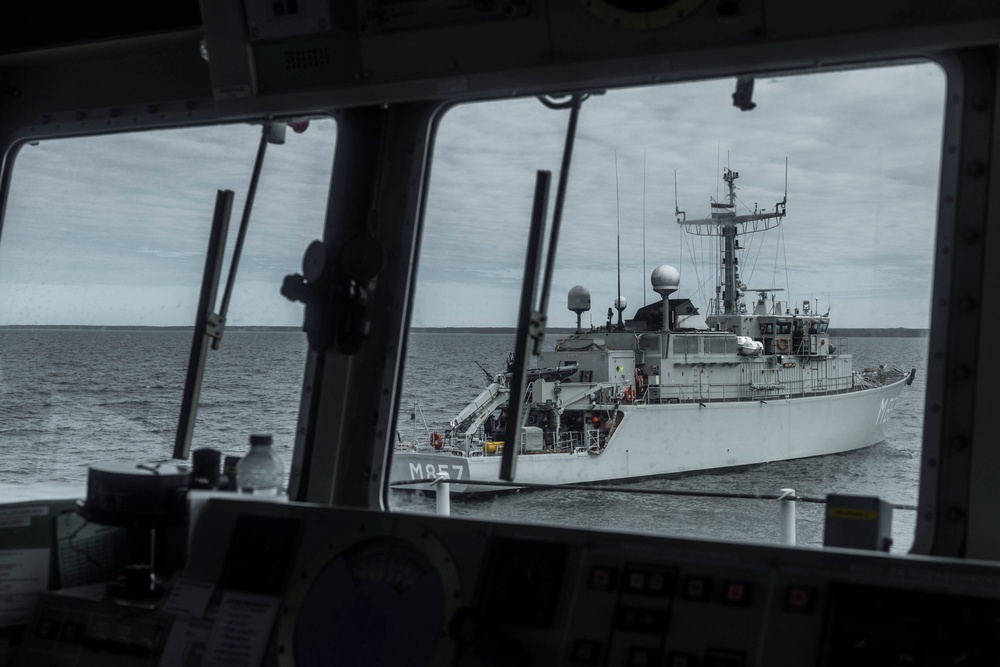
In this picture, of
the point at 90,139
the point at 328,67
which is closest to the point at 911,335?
the point at 328,67

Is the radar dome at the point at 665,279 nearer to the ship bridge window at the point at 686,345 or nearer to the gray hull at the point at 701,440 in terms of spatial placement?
the gray hull at the point at 701,440

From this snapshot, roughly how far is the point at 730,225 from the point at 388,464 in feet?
3.65

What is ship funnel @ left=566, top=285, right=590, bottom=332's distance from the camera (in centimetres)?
213

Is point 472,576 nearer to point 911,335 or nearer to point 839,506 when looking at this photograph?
point 839,506

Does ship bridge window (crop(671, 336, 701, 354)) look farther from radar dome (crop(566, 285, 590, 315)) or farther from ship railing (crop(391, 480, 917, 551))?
radar dome (crop(566, 285, 590, 315))

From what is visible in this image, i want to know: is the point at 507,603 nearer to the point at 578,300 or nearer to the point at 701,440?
the point at 578,300

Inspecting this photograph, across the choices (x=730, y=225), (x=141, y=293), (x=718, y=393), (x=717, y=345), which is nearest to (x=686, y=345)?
(x=717, y=345)

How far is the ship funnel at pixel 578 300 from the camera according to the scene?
2.13 meters

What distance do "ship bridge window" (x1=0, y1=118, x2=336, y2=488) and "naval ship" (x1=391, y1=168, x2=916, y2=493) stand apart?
0.47 meters

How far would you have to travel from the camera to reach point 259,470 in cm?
202

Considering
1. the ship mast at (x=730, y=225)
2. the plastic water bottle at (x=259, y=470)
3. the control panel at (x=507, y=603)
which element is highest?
the ship mast at (x=730, y=225)

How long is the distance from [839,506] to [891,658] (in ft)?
0.96

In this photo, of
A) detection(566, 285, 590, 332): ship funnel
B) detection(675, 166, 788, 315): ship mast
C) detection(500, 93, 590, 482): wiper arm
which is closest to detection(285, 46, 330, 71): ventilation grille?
detection(500, 93, 590, 482): wiper arm

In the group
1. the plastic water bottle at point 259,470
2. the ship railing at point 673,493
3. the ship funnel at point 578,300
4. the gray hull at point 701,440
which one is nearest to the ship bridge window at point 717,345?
the gray hull at point 701,440
